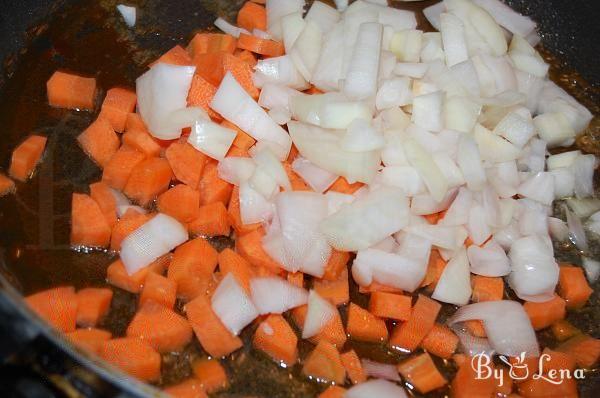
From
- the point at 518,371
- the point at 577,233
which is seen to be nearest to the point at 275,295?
→ the point at 518,371

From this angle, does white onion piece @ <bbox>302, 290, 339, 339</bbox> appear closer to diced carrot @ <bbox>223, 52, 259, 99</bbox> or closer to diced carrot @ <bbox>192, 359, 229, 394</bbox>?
diced carrot @ <bbox>192, 359, 229, 394</bbox>

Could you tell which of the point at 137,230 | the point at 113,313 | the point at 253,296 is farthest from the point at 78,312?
the point at 253,296

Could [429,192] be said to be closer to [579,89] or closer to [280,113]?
[280,113]

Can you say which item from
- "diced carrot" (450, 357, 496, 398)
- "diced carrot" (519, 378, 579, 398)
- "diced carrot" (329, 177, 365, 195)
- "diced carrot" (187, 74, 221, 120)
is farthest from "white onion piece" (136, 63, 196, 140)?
"diced carrot" (519, 378, 579, 398)

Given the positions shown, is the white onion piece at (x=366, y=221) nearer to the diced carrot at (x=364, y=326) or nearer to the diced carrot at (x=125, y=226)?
the diced carrot at (x=364, y=326)

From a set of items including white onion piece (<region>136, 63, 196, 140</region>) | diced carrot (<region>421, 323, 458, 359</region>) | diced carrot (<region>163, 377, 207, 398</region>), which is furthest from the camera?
white onion piece (<region>136, 63, 196, 140</region>)
